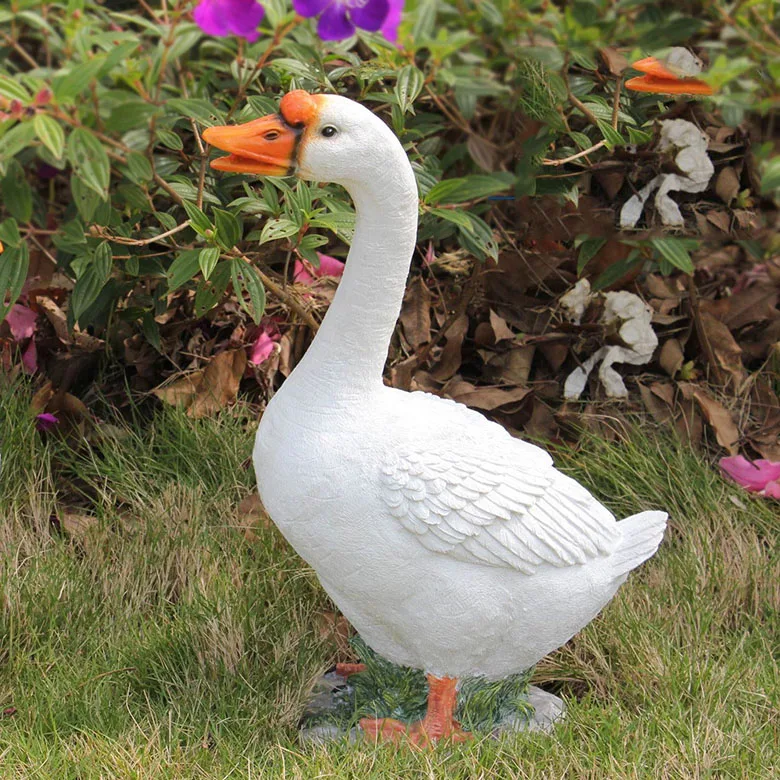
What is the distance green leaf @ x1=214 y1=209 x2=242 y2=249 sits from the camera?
2.21 m

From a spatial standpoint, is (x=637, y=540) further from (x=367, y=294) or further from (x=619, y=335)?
(x=619, y=335)

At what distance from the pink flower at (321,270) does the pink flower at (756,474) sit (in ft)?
3.33

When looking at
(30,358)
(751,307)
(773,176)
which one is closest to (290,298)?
(30,358)

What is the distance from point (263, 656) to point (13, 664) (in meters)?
0.46

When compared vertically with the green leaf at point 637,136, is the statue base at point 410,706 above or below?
below

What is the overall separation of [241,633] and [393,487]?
56cm

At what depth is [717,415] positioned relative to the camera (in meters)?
2.83

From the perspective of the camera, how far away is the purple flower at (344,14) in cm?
182

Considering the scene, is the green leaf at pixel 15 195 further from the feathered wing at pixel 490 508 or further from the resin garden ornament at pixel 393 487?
the feathered wing at pixel 490 508

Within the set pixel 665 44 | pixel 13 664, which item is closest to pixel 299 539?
pixel 13 664

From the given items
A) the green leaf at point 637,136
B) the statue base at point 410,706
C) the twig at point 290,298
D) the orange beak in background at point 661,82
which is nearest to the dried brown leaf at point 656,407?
the green leaf at point 637,136

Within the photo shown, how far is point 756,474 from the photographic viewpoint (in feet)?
8.77

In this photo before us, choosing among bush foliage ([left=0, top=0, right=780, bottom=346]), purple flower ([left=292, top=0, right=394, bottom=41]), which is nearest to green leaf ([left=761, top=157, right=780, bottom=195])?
bush foliage ([left=0, top=0, right=780, bottom=346])

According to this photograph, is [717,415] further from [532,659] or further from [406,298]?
[532,659]
